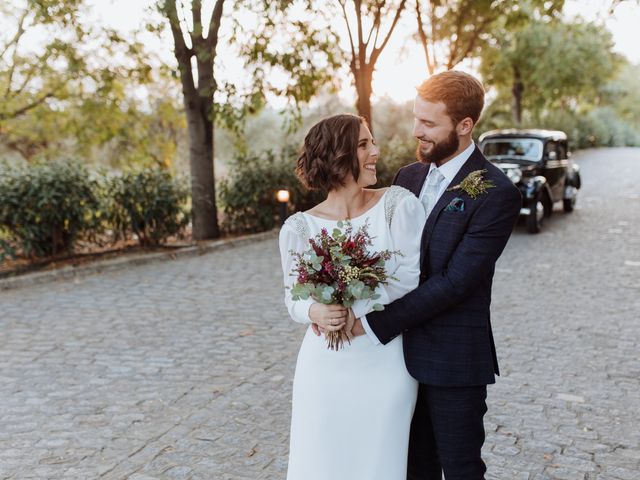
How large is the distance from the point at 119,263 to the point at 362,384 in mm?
8403

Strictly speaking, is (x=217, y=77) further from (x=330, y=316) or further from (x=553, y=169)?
(x=330, y=316)

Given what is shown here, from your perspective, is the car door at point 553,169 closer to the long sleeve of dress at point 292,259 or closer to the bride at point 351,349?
the bride at point 351,349

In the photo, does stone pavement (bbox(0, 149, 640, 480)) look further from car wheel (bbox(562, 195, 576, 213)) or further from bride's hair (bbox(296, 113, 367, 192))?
car wheel (bbox(562, 195, 576, 213))

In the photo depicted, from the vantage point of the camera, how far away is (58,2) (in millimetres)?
11023

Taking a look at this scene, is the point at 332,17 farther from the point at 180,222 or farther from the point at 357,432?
the point at 357,432

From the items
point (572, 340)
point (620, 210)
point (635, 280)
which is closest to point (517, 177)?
→ point (635, 280)

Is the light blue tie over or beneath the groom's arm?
over

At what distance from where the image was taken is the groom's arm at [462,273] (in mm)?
2402

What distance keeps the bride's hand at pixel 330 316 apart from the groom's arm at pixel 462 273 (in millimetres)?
123

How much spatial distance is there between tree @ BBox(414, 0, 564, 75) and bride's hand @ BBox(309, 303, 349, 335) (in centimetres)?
1578

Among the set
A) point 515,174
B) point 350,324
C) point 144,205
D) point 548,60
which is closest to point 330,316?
point 350,324

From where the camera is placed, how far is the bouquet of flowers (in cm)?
226

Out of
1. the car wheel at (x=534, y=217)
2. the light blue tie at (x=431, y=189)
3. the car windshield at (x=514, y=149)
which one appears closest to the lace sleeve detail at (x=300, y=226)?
the light blue tie at (x=431, y=189)

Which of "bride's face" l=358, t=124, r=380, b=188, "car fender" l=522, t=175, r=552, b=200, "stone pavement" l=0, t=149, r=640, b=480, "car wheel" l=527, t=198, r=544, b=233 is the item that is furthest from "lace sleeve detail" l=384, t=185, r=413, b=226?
"car wheel" l=527, t=198, r=544, b=233
